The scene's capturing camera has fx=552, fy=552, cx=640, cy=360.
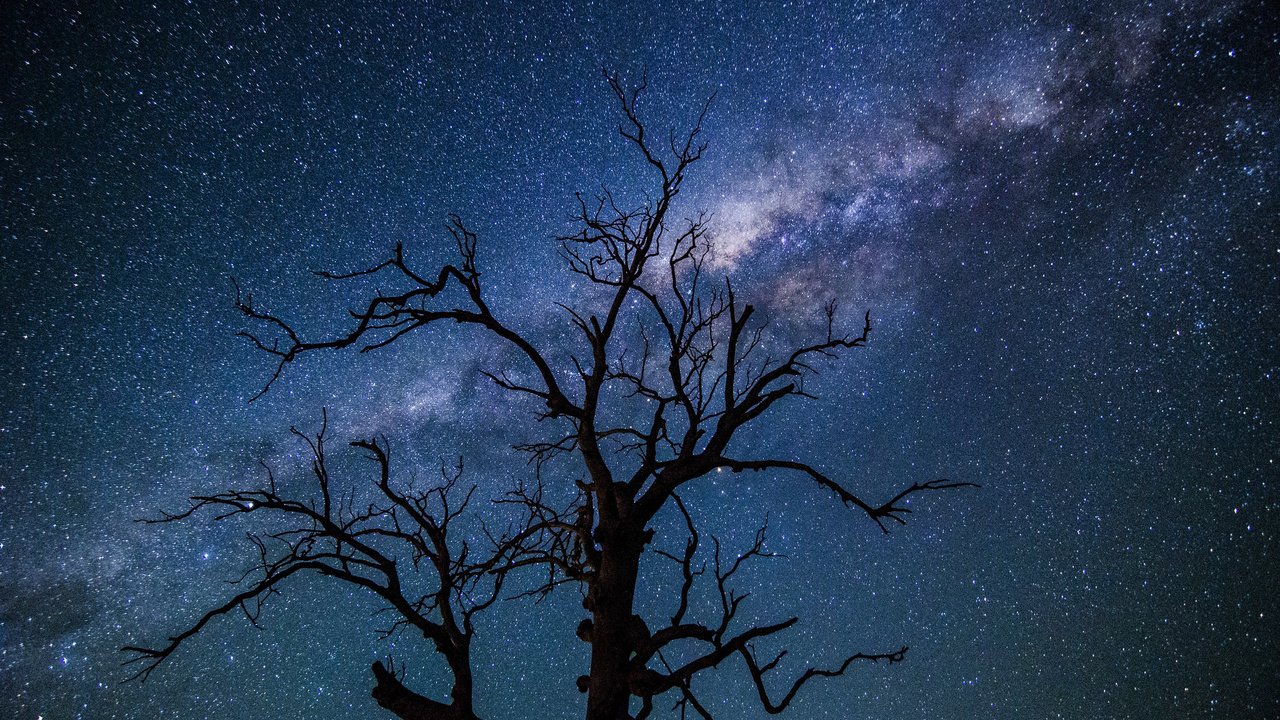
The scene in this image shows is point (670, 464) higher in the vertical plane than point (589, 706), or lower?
higher

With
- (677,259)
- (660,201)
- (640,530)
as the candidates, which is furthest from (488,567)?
(660,201)

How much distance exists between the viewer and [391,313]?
384cm

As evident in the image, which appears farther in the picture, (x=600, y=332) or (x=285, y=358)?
(x=600, y=332)

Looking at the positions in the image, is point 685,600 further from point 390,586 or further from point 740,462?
point 390,586

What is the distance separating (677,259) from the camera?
4.88m

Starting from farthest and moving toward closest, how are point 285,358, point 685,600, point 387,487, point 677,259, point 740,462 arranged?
point 677,259 → point 387,487 → point 740,462 → point 685,600 → point 285,358

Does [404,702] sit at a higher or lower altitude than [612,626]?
lower

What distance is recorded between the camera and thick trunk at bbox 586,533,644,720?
3846 mm

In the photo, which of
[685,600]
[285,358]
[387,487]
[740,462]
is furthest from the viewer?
[387,487]

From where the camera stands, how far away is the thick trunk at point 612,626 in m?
3.85

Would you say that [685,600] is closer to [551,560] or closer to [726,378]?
[551,560]

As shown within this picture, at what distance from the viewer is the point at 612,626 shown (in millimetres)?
3967

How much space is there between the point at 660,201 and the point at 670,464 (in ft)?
7.09

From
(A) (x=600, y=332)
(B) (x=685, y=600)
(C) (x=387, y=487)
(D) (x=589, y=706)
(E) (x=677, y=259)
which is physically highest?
(E) (x=677, y=259)
